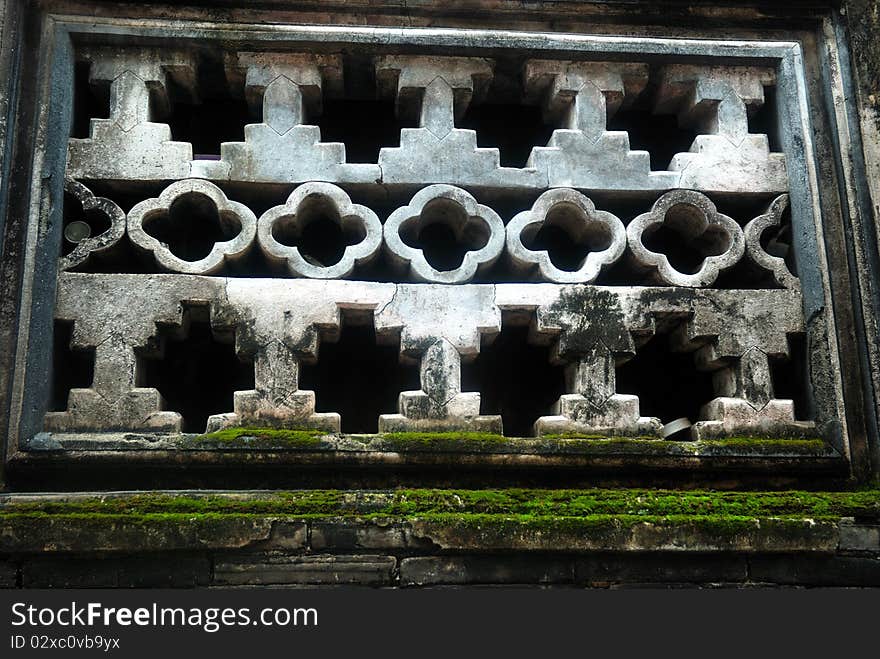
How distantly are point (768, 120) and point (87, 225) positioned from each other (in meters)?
3.82

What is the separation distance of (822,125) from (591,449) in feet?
7.47

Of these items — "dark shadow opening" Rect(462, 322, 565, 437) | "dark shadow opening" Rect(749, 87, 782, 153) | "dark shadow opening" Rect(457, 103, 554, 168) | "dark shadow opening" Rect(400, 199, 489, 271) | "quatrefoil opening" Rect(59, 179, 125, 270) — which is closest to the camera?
"quatrefoil opening" Rect(59, 179, 125, 270)

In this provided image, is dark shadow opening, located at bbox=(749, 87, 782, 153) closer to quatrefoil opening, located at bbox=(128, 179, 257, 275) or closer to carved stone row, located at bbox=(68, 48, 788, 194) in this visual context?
carved stone row, located at bbox=(68, 48, 788, 194)

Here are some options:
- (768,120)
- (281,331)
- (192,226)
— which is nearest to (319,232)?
(192,226)

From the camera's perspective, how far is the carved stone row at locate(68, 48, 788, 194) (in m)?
4.50

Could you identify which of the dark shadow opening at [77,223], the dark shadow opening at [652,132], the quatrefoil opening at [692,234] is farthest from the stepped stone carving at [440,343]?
the dark shadow opening at [652,132]

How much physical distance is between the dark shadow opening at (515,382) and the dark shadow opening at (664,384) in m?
0.43

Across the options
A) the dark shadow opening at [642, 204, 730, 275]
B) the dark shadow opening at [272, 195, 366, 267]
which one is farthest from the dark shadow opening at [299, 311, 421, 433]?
the dark shadow opening at [642, 204, 730, 275]

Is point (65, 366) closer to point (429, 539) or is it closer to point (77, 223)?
point (77, 223)

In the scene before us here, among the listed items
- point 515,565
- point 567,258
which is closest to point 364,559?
point 515,565

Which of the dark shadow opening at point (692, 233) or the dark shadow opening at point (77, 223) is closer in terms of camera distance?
the dark shadow opening at point (77, 223)

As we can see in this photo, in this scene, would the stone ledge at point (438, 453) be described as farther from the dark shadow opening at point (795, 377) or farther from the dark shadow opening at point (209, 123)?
the dark shadow opening at point (209, 123)

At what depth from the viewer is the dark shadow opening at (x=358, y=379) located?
5.07 metres

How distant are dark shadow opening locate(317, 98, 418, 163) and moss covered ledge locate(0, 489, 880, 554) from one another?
2414 mm
